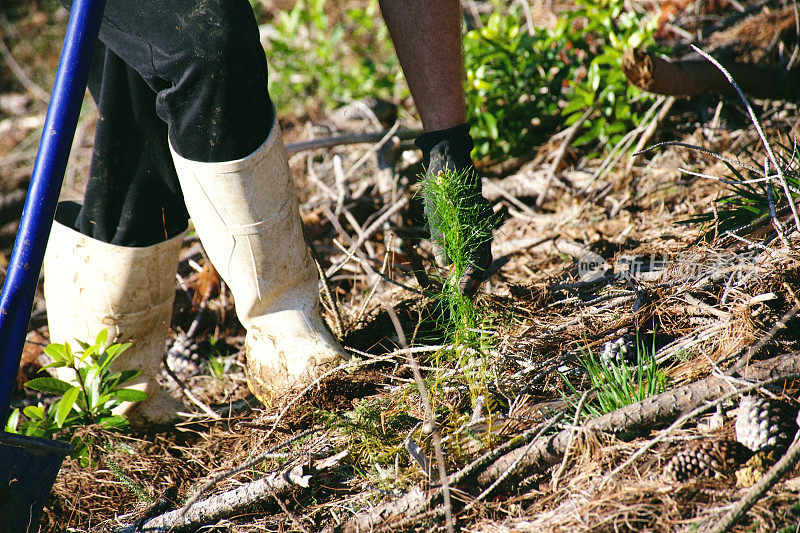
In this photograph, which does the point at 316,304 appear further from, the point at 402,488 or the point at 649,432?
the point at 649,432

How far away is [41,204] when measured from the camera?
1443 mm

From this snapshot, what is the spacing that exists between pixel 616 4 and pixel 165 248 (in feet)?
7.48

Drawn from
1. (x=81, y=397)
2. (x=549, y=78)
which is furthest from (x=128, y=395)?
(x=549, y=78)

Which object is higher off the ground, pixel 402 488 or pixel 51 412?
pixel 51 412

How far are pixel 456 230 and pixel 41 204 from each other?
3.48 feet

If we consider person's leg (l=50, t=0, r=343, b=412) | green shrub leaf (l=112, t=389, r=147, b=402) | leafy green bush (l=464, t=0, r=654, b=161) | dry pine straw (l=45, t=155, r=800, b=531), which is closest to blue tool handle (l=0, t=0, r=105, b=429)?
person's leg (l=50, t=0, r=343, b=412)

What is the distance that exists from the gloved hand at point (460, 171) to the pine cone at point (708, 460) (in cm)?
66

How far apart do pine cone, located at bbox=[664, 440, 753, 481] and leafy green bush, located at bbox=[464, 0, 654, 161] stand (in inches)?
72.7

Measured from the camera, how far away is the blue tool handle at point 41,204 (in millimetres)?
1424

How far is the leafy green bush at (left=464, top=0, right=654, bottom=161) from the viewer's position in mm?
2678

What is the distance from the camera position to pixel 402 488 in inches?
53.1

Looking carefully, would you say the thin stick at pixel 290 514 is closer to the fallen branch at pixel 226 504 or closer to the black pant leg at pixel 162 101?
the fallen branch at pixel 226 504

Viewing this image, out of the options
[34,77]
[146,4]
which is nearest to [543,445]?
[146,4]

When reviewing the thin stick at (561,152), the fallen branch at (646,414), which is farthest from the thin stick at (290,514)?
the thin stick at (561,152)
